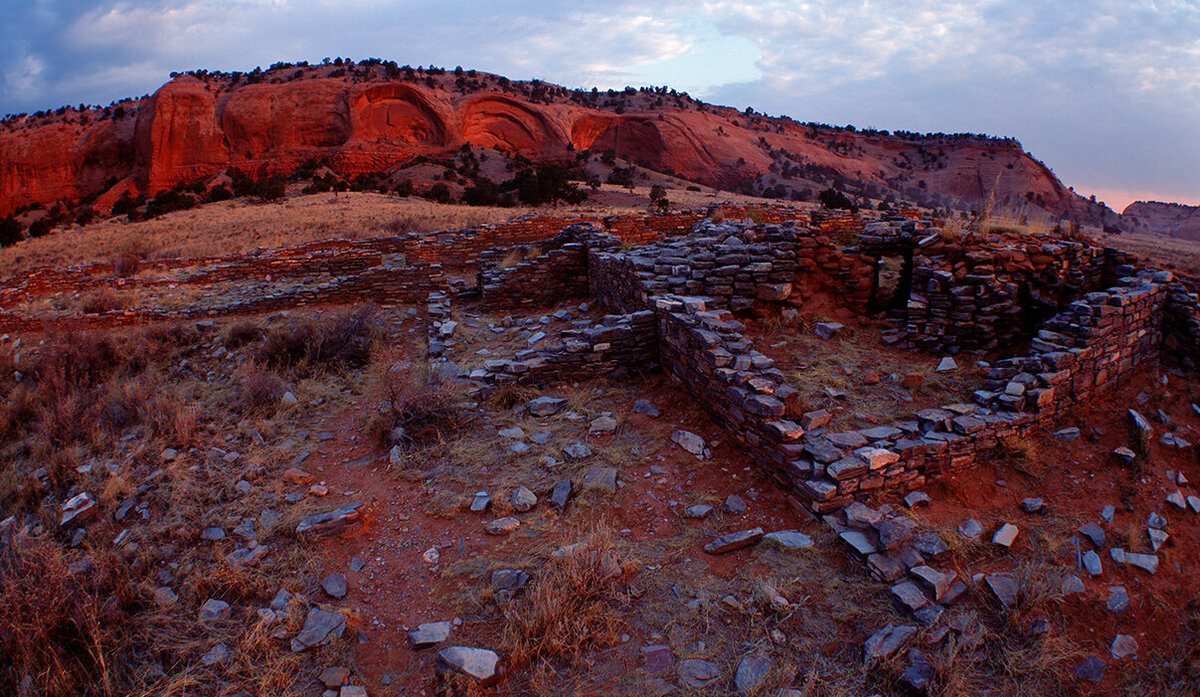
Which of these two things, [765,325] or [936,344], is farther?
[765,325]

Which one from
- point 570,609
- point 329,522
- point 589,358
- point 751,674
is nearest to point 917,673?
point 751,674

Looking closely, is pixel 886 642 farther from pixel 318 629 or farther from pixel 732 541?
pixel 318 629

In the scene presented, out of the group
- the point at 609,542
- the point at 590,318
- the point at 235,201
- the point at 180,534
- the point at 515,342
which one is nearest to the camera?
the point at 609,542

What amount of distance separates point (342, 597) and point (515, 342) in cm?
495

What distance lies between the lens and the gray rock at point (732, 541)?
11.6ft

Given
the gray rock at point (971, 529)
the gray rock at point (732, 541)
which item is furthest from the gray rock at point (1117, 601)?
the gray rock at point (732, 541)

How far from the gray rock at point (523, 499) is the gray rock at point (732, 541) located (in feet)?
4.41

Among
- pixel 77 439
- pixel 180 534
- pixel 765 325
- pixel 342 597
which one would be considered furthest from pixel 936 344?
pixel 77 439

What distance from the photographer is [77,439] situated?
5.40 meters

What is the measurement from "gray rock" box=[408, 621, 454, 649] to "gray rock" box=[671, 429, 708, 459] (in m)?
2.46

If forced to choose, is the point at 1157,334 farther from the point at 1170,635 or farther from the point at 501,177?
the point at 501,177

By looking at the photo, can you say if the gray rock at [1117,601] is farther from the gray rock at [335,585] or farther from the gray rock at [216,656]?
the gray rock at [216,656]

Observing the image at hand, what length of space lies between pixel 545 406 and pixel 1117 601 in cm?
447

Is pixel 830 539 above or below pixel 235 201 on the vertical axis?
below
